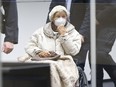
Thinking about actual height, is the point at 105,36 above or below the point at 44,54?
above

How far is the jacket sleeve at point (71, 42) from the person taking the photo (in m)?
3.18

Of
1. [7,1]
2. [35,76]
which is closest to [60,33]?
[7,1]

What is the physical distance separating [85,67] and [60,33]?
495 millimetres

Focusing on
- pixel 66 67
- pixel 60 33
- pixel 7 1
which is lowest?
pixel 66 67

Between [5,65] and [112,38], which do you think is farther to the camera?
[112,38]

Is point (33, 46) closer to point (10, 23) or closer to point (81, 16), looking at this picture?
point (10, 23)

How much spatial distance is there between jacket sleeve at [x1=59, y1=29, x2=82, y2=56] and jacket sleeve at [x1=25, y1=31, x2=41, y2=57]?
23 centimetres

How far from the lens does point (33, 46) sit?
10.8ft

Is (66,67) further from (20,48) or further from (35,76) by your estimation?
(35,76)

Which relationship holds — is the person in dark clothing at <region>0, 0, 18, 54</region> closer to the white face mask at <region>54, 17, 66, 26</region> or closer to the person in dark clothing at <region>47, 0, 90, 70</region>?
the white face mask at <region>54, 17, 66, 26</region>

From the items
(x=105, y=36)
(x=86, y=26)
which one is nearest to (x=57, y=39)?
(x=86, y=26)

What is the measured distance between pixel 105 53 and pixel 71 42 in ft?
1.71

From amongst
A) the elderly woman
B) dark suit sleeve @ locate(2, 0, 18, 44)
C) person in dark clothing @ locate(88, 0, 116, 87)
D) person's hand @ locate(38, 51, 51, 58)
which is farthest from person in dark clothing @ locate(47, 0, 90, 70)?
dark suit sleeve @ locate(2, 0, 18, 44)

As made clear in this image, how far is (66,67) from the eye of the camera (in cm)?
299
